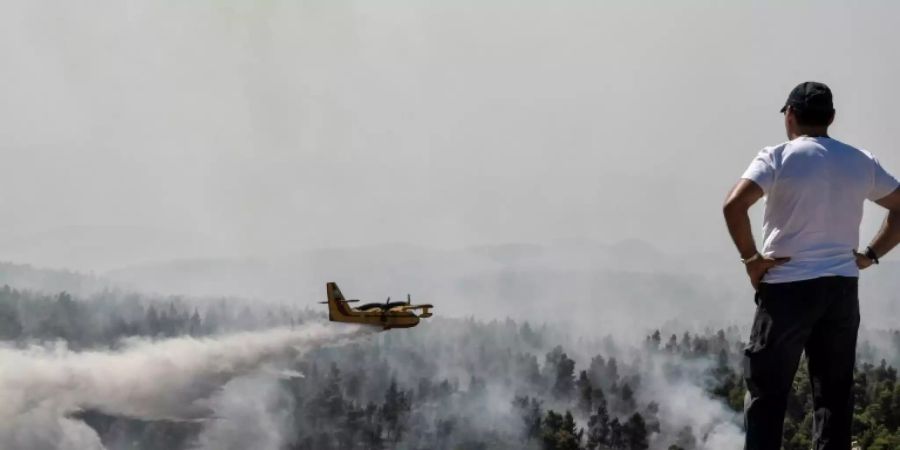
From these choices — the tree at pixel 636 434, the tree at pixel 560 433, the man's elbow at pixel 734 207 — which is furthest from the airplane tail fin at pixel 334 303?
the tree at pixel 636 434

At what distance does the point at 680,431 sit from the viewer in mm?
85812

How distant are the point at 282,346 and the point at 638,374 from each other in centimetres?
3765

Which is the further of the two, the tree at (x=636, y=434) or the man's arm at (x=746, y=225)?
the tree at (x=636, y=434)

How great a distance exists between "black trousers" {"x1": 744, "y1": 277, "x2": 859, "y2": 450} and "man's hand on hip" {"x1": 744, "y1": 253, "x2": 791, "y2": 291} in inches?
3.4

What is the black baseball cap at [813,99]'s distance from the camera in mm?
7078

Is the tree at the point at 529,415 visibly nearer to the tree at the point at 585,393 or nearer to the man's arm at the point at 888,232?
the tree at the point at 585,393

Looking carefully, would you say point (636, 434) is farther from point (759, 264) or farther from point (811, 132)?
point (759, 264)

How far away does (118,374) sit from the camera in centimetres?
6181

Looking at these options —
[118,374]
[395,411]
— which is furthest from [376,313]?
[395,411]

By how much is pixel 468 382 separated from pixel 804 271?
86194 mm

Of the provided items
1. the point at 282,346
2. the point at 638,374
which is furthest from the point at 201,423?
the point at 638,374

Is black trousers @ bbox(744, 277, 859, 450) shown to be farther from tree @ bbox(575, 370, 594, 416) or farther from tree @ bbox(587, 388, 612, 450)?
tree @ bbox(575, 370, 594, 416)

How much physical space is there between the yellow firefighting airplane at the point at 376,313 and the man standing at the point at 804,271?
35.6m

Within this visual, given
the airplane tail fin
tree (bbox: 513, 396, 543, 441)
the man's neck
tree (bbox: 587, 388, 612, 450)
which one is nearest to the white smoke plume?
the airplane tail fin
